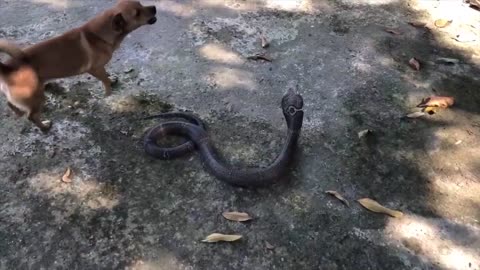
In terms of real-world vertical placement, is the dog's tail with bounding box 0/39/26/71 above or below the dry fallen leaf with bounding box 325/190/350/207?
above

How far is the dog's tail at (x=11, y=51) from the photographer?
2906mm

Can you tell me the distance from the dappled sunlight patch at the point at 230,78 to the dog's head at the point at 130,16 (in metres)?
0.67

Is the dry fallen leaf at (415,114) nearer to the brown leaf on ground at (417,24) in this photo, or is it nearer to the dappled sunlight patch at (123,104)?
the brown leaf on ground at (417,24)

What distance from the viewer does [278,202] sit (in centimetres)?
291

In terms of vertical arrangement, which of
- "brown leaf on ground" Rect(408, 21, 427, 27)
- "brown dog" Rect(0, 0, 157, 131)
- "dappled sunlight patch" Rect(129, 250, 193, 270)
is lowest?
"dappled sunlight patch" Rect(129, 250, 193, 270)

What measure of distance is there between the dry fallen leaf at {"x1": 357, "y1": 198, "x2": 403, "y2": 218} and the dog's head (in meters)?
1.83

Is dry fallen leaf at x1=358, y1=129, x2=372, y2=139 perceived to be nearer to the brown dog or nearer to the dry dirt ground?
the dry dirt ground

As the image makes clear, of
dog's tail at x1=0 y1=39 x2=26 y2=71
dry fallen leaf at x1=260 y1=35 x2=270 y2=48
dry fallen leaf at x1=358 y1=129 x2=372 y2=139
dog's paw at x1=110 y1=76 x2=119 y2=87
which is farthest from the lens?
dry fallen leaf at x1=260 y1=35 x2=270 y2=48

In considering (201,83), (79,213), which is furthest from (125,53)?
(79,213)

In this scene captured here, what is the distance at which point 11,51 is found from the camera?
116 inches

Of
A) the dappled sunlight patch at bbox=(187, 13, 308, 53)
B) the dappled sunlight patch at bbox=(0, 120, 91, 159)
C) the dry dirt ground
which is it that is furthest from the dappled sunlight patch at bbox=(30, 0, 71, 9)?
the dappled sunlight patch at bbox=(0, 120, 91, 159)

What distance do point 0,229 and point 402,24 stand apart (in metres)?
3.49

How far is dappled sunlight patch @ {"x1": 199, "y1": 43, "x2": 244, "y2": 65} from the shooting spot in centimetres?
396

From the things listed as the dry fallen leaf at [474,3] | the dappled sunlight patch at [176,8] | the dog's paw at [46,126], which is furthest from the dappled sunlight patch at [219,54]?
the dry fallen leaf at [474,3]
